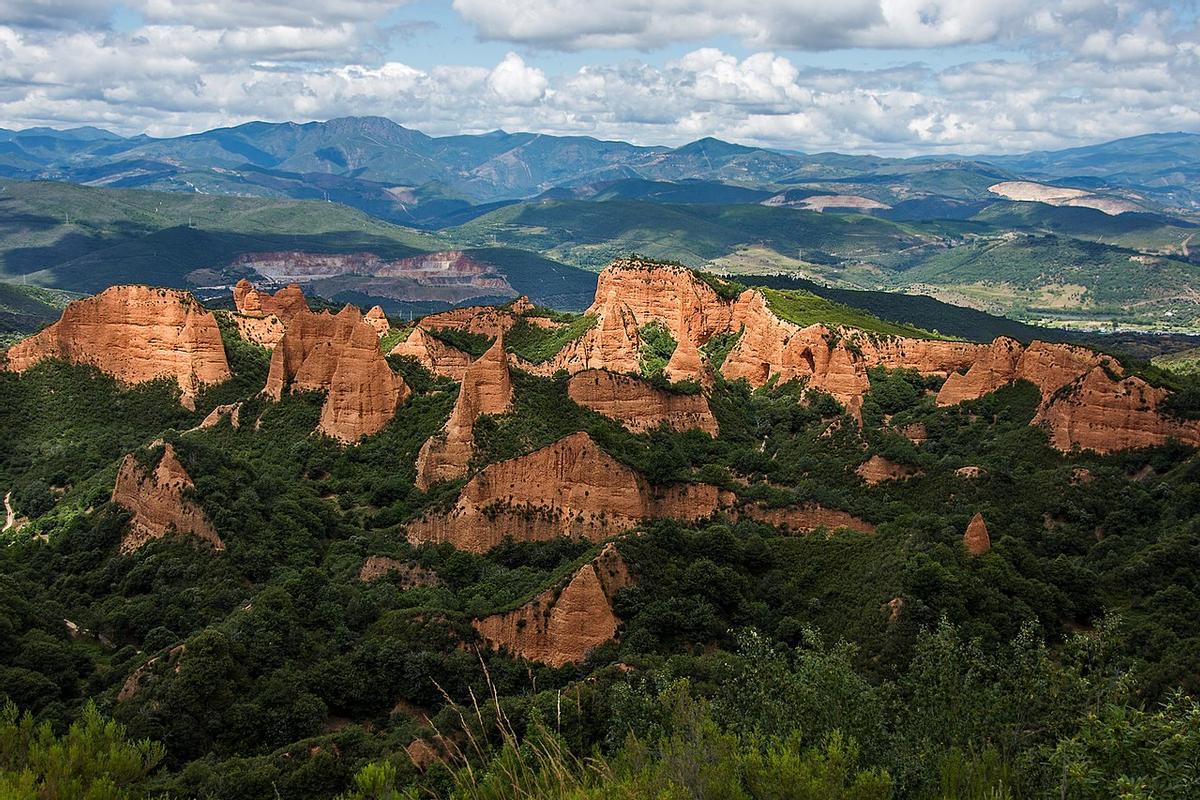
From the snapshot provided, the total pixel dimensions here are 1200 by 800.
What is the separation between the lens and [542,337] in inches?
3147

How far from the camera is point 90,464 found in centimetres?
5509

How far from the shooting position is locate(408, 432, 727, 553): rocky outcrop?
4541 centimetres

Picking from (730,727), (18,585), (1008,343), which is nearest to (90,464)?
(18,585)

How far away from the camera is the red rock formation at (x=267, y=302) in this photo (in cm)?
7419

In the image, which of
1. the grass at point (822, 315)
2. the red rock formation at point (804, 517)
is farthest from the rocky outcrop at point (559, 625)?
the grass at point (822, 315)

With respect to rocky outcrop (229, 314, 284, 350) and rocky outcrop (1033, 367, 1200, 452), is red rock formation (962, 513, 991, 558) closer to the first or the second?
rocky outcrop (1033, 367, 1200, 452)

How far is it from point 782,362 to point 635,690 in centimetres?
4209

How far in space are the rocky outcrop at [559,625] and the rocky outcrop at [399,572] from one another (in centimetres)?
703

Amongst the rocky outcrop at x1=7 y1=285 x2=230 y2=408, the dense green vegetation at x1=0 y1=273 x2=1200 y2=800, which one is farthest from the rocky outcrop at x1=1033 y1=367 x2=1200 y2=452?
the rocky outcrop at x1=7 y1=285 x2=230 y2=408

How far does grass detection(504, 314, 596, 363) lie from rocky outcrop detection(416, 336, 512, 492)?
19.5 meters

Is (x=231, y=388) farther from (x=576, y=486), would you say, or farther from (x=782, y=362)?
(x=782, y=362)

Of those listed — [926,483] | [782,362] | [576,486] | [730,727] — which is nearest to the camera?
[730,727]

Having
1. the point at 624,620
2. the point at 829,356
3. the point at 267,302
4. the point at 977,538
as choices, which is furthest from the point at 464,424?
the point at 267,302

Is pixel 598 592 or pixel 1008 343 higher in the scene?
pixel 1008 343
